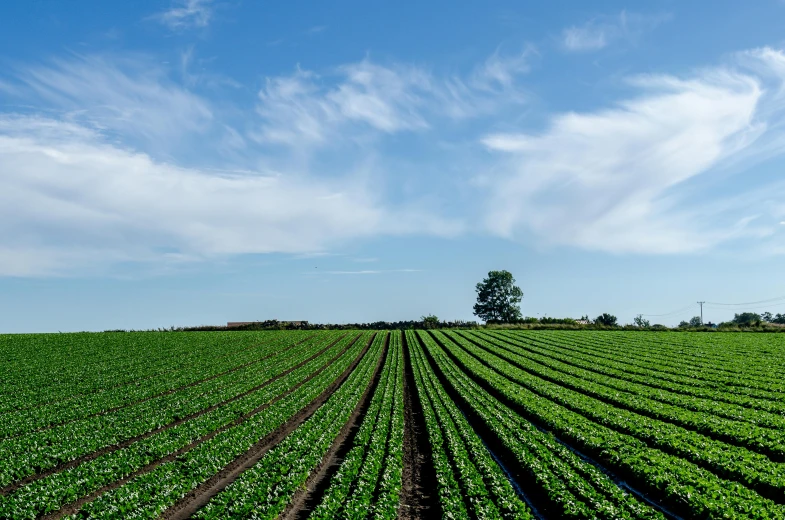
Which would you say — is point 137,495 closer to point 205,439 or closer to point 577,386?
point 205,439

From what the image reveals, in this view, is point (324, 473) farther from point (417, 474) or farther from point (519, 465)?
point (519, 465)

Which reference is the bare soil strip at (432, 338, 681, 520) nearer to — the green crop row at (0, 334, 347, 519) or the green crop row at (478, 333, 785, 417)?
the green crop row at (478, 333, 785, 417)

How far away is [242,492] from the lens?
582 inches

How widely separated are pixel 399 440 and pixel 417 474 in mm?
3380

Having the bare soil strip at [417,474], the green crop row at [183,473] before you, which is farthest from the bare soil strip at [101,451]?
the bare soil strip at [417,474]

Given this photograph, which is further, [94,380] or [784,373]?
[94,380]

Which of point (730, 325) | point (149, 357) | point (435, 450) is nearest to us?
point (435, 450)

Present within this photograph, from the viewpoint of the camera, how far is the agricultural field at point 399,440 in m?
14.1

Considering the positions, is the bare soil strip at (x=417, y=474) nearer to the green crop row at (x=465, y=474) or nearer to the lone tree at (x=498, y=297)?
the green crop row at (x=465, y=474)

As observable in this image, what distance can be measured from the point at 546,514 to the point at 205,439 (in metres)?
15.5

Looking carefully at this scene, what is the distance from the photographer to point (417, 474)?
17438mm

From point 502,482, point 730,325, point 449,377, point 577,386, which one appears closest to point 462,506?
point 502,482

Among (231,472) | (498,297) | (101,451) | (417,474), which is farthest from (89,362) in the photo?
(498,297)

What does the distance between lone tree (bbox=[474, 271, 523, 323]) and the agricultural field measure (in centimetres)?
8693
